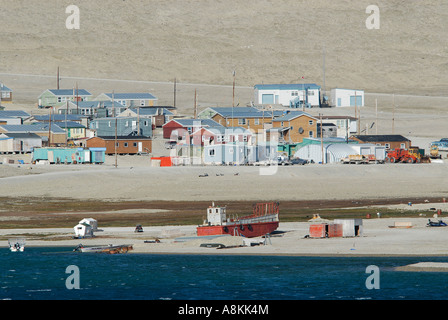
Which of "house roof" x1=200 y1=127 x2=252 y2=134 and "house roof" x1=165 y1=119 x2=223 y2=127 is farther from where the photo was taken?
"house roof" x1=165 y1=119 x2=223 y2=127

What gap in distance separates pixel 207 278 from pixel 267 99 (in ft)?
355

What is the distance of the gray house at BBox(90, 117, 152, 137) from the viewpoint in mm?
118312

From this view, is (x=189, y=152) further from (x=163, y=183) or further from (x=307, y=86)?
(x=307, y=86)

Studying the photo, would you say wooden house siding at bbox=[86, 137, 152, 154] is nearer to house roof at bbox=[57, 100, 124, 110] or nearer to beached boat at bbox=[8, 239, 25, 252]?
house roof at bbox=[57, 100, 124, 110]

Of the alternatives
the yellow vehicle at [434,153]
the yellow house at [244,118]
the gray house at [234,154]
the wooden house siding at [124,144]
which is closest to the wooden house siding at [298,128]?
the yellow house at [244,118]

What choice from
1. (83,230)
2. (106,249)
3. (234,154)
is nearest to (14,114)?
(234,154)

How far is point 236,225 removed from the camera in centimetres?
5316

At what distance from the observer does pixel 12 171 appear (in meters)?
86.1

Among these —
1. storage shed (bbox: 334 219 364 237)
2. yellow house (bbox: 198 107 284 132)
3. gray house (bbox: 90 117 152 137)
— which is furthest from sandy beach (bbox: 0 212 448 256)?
yellow house (bbox: 198 107 284 132)

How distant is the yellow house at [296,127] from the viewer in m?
113

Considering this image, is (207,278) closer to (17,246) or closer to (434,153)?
(17,246)

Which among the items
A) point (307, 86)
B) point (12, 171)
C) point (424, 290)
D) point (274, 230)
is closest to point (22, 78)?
point (307, 86)

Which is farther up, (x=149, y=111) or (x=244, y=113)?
(x=149, y=111)

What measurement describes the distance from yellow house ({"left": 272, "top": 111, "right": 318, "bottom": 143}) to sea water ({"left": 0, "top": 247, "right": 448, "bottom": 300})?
64.9 m
